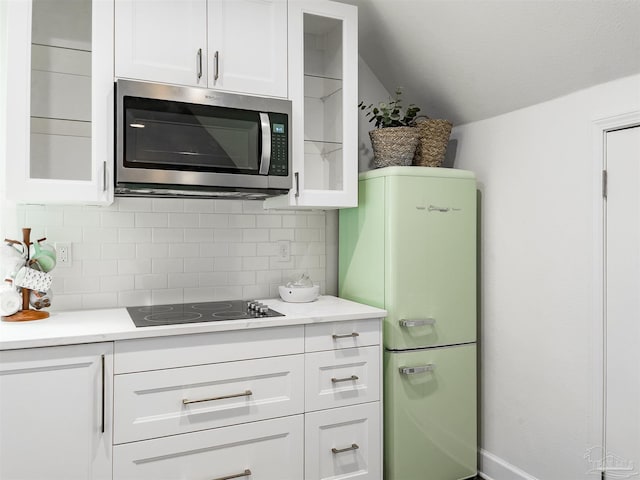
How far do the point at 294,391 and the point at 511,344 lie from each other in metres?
1.19

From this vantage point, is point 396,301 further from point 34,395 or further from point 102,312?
point 34,395

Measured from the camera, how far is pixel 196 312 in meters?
2.37

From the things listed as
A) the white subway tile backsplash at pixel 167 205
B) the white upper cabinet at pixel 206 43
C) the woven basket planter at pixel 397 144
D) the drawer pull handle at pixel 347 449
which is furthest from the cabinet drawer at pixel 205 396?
the white upper cabinet at pixel 206 43

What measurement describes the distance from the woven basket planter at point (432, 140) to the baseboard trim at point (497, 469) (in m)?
1.61

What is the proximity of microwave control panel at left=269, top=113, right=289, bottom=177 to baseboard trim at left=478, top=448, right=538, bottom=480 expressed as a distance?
1.87 metres

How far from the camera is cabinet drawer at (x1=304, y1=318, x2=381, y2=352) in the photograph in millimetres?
2273

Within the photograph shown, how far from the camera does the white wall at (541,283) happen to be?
2240 millimetres

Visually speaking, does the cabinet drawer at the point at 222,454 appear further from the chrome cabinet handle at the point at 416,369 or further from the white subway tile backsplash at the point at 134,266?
the white subway tile backsplash at the point at 134,266

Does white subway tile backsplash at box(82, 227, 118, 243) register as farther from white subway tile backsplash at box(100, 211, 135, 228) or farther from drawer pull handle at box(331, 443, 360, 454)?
drawer pull handle at box(331, 443, 360, 454)

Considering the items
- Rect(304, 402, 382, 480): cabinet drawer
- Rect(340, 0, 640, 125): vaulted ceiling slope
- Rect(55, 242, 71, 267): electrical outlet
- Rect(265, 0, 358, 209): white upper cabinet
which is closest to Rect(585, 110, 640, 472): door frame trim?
Rect(340, 0, 640, 125): vaulted ceiling slope

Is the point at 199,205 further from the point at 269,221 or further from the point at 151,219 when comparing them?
the point at 269,221

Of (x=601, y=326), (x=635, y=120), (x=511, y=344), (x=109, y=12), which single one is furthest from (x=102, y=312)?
(x=635, y=120)

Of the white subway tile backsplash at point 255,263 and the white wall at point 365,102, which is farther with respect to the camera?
the white wall at point 365,102

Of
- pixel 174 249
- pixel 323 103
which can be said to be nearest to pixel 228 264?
pixel 174 249
